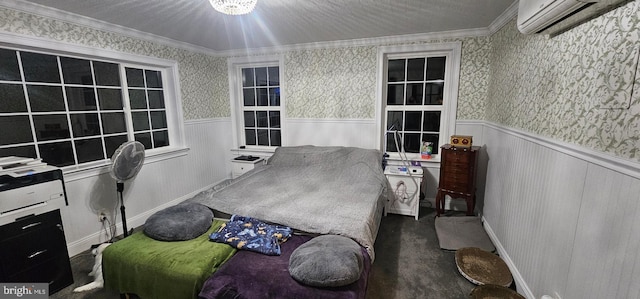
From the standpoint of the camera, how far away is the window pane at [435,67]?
128 inches

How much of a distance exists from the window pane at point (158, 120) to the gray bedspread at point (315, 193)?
1.45m

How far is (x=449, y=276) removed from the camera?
2068mm

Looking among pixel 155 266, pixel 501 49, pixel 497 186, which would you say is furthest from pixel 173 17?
pixel 497 186

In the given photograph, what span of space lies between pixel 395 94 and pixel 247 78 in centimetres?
235

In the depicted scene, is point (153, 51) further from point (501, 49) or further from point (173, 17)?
point (501, 49)

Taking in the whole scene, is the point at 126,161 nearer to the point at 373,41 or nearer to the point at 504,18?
the point at 373,41

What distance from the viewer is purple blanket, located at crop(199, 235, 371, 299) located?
4.31ft

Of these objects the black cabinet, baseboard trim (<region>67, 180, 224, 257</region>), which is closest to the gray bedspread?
the black cabinet

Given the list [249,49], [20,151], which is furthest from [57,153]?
[249,49]

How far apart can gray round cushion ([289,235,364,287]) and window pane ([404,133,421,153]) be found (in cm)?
231

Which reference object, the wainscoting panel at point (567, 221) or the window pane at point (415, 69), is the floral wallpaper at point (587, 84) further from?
the window pane at point (415, 69)

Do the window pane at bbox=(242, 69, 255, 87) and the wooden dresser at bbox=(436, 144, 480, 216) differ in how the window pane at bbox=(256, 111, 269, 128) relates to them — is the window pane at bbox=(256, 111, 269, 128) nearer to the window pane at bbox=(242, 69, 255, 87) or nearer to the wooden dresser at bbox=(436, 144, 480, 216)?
the window pane at bbox=(242, 69, 255, 87)

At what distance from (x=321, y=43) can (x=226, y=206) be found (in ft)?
8.14

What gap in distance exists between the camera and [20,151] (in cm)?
218
